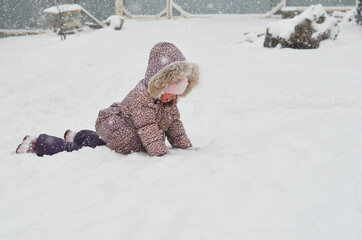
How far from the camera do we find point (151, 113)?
2.76 meters

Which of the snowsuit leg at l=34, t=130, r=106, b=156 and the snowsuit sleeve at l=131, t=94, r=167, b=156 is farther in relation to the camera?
the snowsuit leg at l=34, t=130, r=106, b=156

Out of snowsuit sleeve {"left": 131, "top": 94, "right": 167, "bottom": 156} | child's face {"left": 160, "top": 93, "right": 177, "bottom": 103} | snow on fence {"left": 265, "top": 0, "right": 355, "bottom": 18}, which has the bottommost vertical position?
snowsuit sleeve {"left": 131, "top": 94, "right": 167, "bottom": 156}

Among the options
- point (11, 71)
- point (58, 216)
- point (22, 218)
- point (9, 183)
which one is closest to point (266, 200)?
point (58, 216)

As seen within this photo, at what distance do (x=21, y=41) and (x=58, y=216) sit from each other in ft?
37.3

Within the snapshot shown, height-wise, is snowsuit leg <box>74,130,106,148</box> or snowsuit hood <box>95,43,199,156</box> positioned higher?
snowsuit hood <box>95,43,199,156</box>

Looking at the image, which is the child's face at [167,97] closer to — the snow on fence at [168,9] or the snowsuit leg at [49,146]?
the snowsuit leg at [49,146]

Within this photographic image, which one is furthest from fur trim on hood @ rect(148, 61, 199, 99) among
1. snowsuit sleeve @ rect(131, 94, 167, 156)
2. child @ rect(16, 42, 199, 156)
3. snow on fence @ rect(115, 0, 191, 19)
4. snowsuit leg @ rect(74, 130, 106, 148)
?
snow on fence @ rect(115, 0, 191, 19)

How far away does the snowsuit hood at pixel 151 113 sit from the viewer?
105 inches

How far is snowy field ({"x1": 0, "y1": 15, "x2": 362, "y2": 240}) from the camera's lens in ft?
5.33

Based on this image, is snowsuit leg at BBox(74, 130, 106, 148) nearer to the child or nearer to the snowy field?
the child

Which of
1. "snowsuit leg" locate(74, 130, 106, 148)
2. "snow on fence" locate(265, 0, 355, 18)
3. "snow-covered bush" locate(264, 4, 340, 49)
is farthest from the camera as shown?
"snow on fence" locate(265, 0, 355, 18)

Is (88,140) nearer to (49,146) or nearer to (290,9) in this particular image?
(49,146)

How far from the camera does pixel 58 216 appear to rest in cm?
175

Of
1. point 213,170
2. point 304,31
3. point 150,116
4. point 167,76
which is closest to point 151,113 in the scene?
point 150,116
